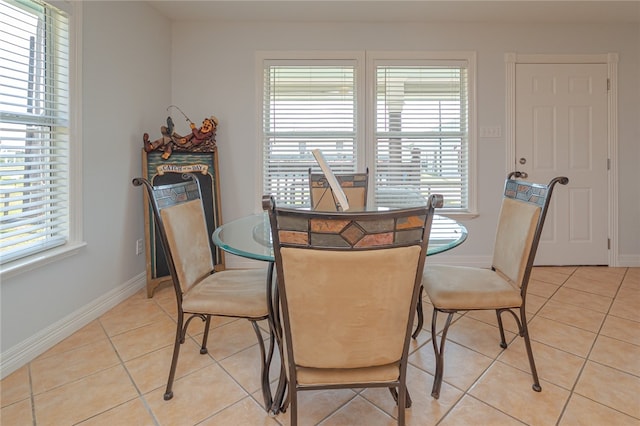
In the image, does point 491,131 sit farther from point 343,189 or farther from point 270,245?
point 270,245

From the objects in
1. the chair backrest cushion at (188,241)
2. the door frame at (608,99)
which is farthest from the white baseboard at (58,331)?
the door frame at (608,99)

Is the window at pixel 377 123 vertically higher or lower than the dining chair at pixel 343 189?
higher

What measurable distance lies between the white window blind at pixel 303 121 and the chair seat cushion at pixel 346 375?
2278 millimetres

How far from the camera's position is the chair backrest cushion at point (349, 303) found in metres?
0.88

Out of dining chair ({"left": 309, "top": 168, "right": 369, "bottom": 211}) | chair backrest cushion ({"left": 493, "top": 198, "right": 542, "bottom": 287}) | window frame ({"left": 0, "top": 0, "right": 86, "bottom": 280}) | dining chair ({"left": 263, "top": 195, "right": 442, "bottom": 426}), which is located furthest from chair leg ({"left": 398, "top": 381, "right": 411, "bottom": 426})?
window frame ({"left": 0, "top": 0, "right": 86, "bottom": 280})

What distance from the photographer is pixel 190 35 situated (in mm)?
3123

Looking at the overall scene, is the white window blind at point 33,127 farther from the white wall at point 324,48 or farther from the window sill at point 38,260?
the white wall at point 324,48

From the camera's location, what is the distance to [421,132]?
3221mm

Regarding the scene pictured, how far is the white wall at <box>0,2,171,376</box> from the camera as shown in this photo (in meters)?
1.74

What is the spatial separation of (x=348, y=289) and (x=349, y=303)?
46 millimetres

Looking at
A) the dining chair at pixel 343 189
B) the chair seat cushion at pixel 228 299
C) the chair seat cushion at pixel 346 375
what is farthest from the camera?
the dining chair at pixel 343 189

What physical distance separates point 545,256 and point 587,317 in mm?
1241

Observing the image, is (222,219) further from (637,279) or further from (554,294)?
(637,279)

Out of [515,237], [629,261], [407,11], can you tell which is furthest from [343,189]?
[629,261]
